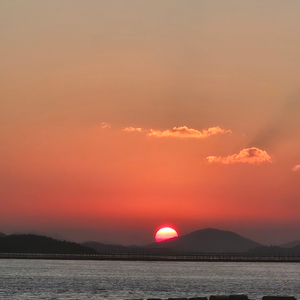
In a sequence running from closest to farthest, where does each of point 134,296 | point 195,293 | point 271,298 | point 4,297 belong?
point 271,298
point 4,297
point 134,296
point 195,293

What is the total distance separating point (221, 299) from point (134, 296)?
3275cm

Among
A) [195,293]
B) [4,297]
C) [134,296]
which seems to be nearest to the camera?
[4,297]

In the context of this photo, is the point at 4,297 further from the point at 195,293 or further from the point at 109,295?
the point at 195,293

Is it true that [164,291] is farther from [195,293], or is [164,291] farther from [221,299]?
[221,299]

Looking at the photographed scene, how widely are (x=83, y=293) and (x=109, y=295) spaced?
6374 mm

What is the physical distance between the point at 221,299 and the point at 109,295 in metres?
37.0

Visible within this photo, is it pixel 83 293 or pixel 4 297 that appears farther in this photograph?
pixel 83 293

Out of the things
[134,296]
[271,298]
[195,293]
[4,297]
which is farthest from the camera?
[195,293]

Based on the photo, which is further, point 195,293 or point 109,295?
point 195,293

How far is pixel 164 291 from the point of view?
128m

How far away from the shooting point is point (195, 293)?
122 metres

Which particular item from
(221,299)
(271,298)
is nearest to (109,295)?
(221,299)

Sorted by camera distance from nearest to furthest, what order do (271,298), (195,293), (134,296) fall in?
(271,298)
(134,296)
(195,293)

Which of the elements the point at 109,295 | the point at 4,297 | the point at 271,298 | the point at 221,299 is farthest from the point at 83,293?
the point at 271,298
